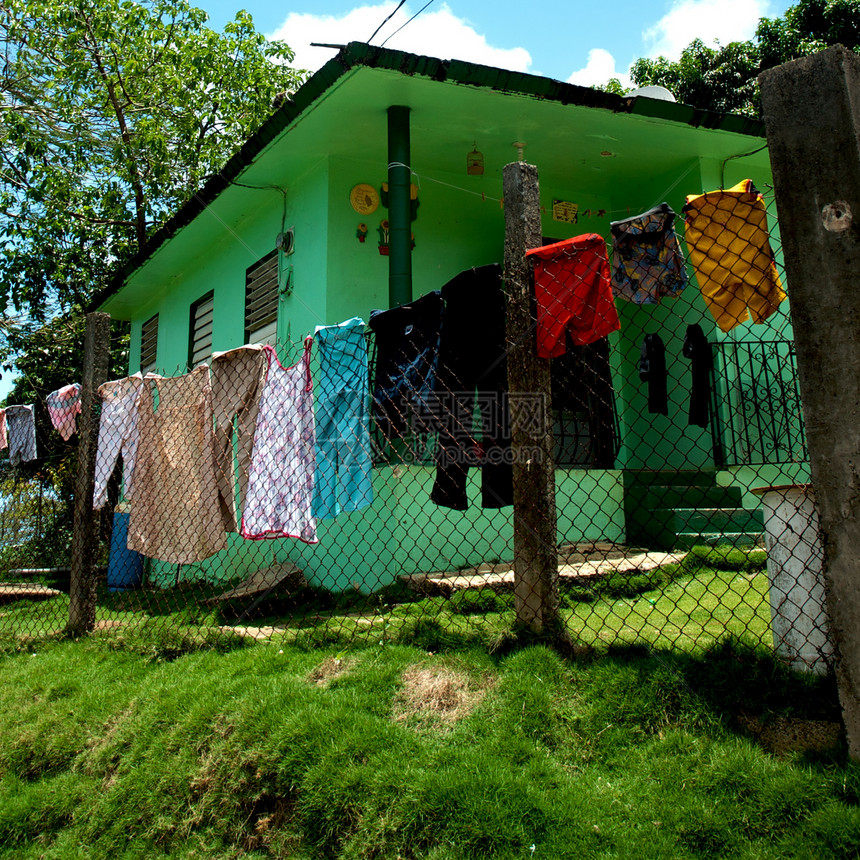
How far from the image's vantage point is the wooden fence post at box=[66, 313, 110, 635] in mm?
4711

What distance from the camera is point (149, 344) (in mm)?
11680

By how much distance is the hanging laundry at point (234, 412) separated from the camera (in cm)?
452

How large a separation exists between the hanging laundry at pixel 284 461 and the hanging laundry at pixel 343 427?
0.25 feet

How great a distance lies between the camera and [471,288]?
149 inches

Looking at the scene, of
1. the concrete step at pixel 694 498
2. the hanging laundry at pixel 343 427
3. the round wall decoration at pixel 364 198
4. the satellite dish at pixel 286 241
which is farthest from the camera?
the satellite dish at pixel 286 241

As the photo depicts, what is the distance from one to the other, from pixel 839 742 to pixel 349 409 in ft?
9.46

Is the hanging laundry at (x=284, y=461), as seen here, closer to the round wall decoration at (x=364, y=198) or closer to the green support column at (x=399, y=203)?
the green support column at (x=399, y=203)

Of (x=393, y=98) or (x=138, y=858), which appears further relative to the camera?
(x=393, y=98)

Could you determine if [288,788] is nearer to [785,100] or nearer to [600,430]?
[785,100]

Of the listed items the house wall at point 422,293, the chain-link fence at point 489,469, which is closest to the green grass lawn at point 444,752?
the chain-link fence at point 489,469

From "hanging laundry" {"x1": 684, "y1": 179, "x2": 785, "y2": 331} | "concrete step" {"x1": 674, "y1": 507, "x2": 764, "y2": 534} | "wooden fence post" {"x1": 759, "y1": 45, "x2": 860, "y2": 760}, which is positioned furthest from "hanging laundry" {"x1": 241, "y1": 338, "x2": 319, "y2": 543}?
"concrete step" {"x1": 674, "y1": 507, "x2": 764, "y2": 534}

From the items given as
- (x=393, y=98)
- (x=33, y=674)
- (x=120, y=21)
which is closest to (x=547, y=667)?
(x=33, y=674)

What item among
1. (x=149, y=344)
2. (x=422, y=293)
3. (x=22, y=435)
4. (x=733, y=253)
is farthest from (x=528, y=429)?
(x=149, y=344)

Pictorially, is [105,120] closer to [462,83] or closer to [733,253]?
[462,83]
